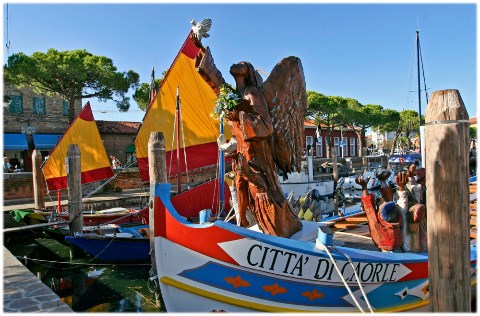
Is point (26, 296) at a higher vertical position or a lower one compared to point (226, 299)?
lower

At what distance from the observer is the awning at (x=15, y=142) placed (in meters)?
23.4

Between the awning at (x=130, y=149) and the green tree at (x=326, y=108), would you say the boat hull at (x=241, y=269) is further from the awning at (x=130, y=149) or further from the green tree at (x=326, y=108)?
the green tree at (x=326, y=108)

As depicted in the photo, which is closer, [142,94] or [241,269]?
[241,269]

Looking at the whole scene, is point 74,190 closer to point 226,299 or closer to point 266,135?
point 266,135

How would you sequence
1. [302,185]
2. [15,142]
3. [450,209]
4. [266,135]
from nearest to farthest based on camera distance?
[450,209] → [266,135] → [302,185] → [15,142]

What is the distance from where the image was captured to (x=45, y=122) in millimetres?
26781

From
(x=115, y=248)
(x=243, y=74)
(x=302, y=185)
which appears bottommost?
(x=115, y=248)

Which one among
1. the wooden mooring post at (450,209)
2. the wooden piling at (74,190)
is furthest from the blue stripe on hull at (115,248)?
the wooden mooring post at (450,209)

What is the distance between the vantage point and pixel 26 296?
556 cm

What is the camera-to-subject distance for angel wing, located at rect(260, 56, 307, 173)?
5.69m

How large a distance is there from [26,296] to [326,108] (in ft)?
121

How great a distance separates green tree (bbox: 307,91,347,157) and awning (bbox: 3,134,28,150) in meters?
25.6

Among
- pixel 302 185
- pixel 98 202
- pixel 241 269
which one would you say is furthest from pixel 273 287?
pixel 302 185

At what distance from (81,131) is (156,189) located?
36.2ft
